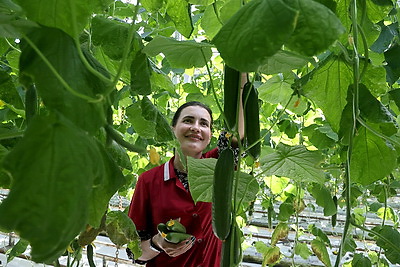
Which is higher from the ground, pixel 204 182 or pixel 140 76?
pixel 140 76

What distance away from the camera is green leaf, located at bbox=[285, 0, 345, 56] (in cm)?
42

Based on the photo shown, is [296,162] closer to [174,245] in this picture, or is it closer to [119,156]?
[119,156]

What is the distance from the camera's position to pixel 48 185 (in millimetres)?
332

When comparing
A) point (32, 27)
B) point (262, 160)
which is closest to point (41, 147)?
point (32, 27)

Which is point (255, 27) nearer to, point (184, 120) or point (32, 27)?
point (32, 27)

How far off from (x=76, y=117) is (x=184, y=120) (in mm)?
1801

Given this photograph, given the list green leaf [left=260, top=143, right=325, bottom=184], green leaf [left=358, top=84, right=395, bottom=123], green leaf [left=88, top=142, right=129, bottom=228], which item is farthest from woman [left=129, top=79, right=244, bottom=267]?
green leaf [left=88, top=142, right=129, bottom=228]

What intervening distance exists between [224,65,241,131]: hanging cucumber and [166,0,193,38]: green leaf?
0.46 feet

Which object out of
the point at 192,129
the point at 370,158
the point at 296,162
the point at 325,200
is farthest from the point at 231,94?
the point at 192,129

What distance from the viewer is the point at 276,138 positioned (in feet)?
10.5

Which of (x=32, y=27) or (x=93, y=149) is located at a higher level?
(x=32, y=27)

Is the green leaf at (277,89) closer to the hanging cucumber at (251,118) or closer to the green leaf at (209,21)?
the green leaf at (209,21)

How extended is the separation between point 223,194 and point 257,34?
0.40 m

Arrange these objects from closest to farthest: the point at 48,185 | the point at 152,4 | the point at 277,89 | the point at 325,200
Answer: the point at 48,185 < the point at 152,4 < the point at 277,89 < the point at 325,200
